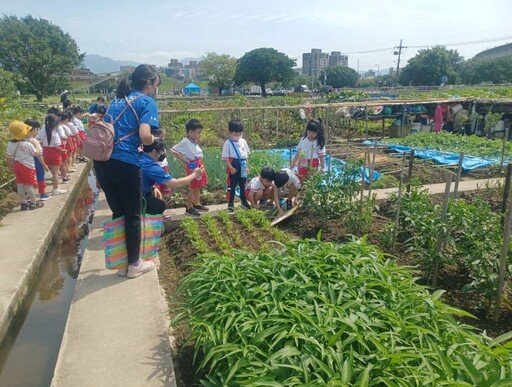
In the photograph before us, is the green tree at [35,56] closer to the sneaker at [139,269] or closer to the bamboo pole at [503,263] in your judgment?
the sneaker at [139,269]

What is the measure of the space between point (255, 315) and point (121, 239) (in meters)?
1.96

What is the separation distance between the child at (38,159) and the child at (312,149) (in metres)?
4.19

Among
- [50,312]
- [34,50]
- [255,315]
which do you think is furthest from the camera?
[34,50]

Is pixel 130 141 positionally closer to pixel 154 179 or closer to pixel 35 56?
pixel 154 179

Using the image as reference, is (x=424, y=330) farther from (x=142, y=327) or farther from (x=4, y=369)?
(x=4, y=369)

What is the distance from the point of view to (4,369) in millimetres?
3277

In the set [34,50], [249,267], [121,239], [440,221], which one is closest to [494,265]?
[440,221]

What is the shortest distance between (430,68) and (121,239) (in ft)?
195

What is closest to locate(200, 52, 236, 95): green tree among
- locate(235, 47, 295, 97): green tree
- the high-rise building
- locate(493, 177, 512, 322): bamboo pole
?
locate(235, 47, 295, 97): green tree

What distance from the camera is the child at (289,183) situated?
19.5ft

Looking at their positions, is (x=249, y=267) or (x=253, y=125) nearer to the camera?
(x=249, y=267)

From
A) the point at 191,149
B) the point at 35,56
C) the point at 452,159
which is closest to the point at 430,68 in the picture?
the point at 35,56

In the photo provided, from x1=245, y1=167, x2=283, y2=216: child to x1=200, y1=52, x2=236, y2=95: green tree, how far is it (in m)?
52.7

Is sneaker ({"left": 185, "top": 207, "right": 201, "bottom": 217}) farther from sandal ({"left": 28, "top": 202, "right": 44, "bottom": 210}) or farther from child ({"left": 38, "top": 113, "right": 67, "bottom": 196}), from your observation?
child ({"left": 38, "top": 113, "right": 67, "bottom": 196})
